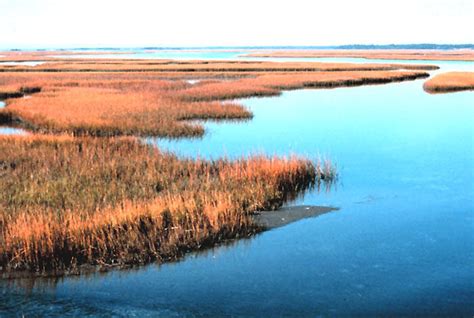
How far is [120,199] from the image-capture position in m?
12.9

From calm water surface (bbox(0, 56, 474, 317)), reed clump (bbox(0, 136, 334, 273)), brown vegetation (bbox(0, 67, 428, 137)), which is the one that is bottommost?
calm water surface (bbox(0, 56, 474, 317))

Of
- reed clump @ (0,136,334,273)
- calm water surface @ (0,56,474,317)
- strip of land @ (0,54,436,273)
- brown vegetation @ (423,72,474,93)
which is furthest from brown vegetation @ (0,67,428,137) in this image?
brown vegetation @ (423,72,474,93)

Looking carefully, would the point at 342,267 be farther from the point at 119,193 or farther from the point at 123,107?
the point at 123,107

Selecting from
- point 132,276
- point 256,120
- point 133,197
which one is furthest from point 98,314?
point 256,120

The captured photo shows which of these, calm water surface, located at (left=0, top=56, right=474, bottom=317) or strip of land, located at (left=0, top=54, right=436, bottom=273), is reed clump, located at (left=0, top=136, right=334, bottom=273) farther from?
calm water surface, located at (left=0, top=56, right=474, bottom=317)

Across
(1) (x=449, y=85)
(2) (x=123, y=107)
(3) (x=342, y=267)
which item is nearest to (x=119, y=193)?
(3) (x=342, y=267)

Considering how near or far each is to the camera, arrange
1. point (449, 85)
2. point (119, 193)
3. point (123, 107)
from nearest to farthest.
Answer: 1. point (119, 193)
2. point (123, 107)
3. point (449, 85)

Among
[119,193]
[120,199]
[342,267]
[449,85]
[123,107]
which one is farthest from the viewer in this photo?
[449,85]

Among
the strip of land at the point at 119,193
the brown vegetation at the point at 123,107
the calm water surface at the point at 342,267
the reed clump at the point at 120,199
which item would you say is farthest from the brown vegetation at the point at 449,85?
the reed clump at the point at 120,199

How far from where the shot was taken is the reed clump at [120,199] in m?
9.97

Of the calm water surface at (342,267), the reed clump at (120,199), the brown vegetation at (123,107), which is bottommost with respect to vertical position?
the calm water surface at (342,267)

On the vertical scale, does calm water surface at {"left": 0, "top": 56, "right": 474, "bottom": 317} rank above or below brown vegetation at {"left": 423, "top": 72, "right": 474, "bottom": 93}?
below

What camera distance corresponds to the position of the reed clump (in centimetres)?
997

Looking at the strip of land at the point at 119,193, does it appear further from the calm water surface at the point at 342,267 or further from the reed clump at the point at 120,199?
the calm water surface at the point at 342,267
